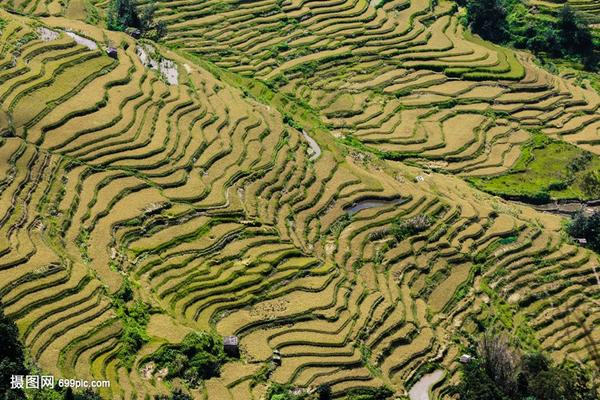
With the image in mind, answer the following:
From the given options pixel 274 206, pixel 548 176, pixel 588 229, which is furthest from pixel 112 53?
pixel 588 229

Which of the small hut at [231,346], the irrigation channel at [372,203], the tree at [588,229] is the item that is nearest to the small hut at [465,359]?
the small hut at [231,346]

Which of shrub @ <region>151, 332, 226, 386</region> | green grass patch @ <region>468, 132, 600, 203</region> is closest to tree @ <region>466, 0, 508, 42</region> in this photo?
green grass patch @ <region>468, 132, 600, 203</region>

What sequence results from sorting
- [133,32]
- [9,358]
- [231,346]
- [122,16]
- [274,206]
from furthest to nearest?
1. [122,16]
2. [133,32]
3. [274,206]
4. [231,346]
5. [9,358]

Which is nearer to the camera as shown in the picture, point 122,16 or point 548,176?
point 548,176

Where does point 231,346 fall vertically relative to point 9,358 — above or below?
below

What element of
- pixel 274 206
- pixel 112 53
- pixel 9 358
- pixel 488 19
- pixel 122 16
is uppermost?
pixel 122 16

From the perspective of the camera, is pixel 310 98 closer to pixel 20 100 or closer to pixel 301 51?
pixel 301 51

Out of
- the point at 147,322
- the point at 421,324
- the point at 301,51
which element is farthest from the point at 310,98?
the point at 147,322

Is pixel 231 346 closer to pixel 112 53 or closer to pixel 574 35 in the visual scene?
pixel 112 53
